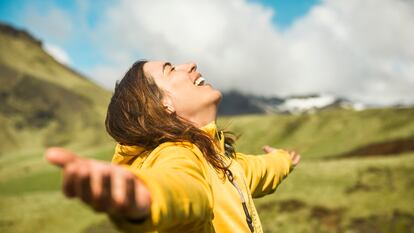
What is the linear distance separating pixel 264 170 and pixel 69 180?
417 centimetres

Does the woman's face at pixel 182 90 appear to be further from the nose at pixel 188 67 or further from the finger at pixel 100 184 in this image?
the finger at pixel 100 184

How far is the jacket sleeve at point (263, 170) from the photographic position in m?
5.31

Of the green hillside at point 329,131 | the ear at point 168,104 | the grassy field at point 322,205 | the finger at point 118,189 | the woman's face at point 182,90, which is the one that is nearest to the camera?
the finger at point 118,189

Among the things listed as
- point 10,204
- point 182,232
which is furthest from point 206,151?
point 10,204

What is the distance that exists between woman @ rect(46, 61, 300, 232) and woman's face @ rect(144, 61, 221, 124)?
0.03ft

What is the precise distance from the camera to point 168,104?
4.19 meters

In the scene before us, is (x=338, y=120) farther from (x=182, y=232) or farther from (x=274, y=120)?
(x=182, y=232)

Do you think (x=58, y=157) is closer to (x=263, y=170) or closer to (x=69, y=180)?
(x=69, y=180)

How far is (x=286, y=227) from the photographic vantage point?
25.7 metres

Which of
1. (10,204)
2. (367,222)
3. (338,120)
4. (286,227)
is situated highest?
(338,120)

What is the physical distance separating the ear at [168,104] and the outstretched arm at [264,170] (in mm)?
1469

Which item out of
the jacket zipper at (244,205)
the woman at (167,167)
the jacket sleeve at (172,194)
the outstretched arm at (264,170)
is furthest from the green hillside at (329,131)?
the jacket sleeve at (172,194)

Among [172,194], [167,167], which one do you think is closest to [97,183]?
[172,194]

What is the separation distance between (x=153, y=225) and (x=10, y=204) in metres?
38.3
